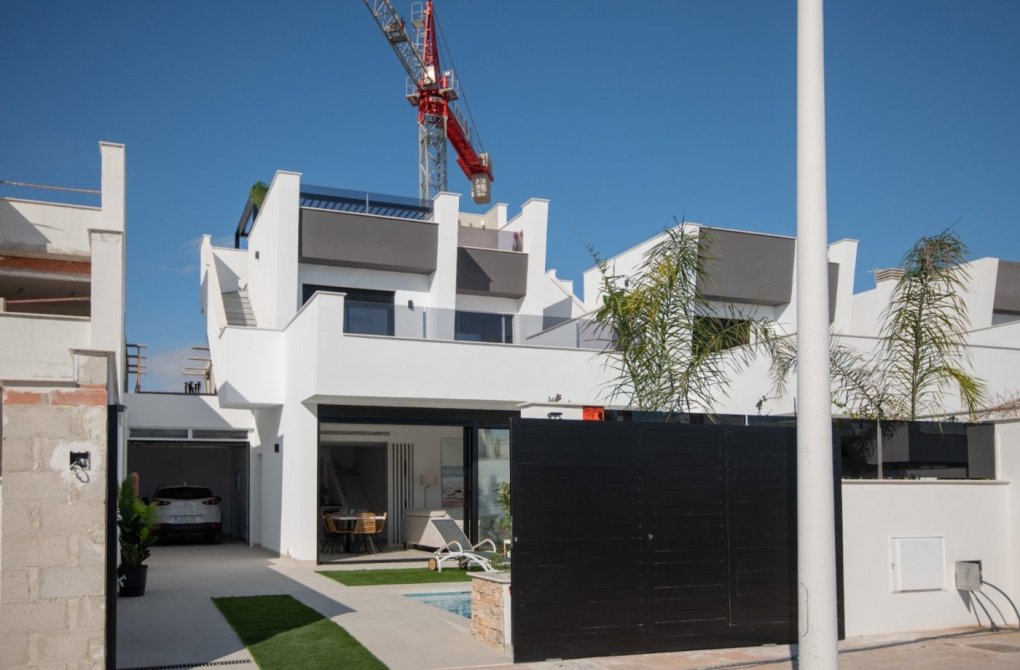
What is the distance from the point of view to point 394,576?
15117 millimetres

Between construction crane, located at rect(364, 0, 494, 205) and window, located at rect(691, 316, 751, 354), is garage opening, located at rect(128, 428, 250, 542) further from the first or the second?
window, located at rect(691, 316, 751, 354)

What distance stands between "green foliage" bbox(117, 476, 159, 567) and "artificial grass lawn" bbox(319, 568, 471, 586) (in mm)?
2929

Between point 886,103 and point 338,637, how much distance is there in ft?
24.6

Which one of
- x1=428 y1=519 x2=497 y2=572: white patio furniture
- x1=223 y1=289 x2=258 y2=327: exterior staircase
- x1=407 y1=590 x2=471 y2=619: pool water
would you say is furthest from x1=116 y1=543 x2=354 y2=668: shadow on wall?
x1=223 y1=289 x2=258 y2=327: exterior staircase

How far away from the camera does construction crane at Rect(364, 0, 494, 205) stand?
121 feet

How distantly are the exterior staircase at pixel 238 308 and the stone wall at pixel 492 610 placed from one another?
47.3ft

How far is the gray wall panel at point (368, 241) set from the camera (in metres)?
21.8

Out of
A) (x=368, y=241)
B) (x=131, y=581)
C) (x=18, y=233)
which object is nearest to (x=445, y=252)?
(x=368, y=241)

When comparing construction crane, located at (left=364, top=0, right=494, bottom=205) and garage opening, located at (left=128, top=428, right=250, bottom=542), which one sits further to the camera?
construction crane, located at (left=364, top=0, right=494, bottom=205)

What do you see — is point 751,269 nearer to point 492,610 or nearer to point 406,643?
point 492,610

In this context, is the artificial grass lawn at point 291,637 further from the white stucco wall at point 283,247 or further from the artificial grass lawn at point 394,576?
the white stucco wall at point 283,247

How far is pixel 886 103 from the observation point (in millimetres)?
9531

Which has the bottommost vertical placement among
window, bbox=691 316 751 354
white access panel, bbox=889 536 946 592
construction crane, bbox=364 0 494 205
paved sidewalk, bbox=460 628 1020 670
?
paved sidewalk, bbox=460 628 1020 670

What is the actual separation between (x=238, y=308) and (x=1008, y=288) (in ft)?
67.0
